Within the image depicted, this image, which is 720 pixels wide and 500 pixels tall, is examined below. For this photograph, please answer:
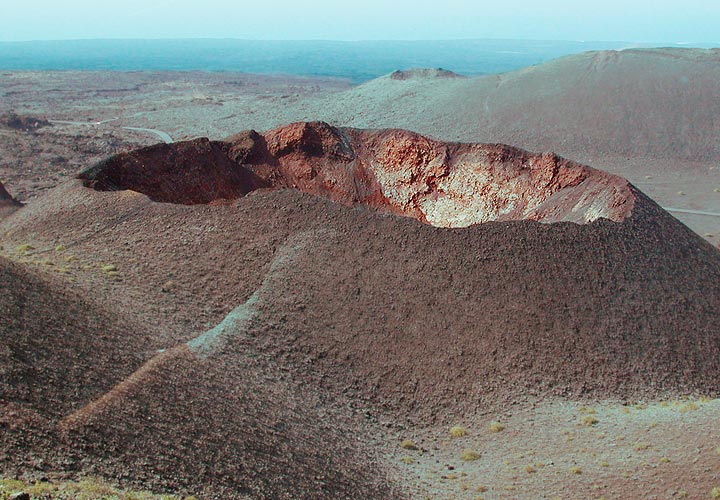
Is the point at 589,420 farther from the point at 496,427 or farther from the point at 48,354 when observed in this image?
the point at 48,354

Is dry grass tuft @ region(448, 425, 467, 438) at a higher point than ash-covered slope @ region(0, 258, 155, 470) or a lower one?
lower

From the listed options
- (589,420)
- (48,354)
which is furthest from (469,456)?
(48,354)

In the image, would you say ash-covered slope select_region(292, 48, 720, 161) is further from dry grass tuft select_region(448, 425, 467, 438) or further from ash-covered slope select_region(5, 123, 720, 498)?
dry grass tuft select_region(448, 425, 467, 438)

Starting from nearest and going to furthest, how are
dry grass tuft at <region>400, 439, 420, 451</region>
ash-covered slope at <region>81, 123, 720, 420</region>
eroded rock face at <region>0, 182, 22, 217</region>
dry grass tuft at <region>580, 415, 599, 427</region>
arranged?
dry grass tuft at <region>400, 439, 420, 451</region>
dry grass tuft at <region>580, 415, 599, 427</region>
ash-covered slope at <region>81, 123, 720, 420</region>
eroded rock face at <region>0, 182, 22, 217</region>

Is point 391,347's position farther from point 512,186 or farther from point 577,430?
point 512,186

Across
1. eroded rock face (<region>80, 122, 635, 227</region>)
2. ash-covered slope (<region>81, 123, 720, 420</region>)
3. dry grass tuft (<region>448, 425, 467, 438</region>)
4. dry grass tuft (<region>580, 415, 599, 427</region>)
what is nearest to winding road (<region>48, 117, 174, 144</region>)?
eroded rock face (<region>80, 122, 635, 227</region>)

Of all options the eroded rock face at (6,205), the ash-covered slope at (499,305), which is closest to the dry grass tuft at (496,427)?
the ash-covered slope at (499,305)

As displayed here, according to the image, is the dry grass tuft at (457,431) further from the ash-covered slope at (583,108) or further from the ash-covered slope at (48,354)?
the ash-covered slope at (583,108)

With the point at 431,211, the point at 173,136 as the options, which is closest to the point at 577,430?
the point at 431,211

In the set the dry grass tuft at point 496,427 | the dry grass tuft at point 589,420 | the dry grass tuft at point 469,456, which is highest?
the dry grass tuft at point 589,420
